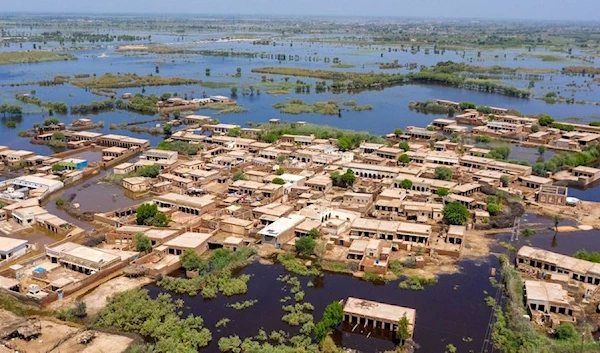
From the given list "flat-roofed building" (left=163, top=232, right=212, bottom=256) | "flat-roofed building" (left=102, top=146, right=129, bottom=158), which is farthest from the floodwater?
"flat-roofed building" (left=102, top=146, right=129, bottom=158)

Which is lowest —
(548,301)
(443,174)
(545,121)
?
(548,301)

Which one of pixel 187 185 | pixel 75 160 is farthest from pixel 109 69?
pixel 187 185

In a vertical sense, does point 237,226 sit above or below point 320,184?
below

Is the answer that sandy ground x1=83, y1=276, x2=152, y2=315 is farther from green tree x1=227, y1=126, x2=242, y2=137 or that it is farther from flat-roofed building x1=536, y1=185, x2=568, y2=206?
green tree x1=227, y1=126, x2=242, y2=137

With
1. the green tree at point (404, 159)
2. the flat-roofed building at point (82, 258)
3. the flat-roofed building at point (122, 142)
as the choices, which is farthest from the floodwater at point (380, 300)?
the flat-roofed building at point (122, 142)

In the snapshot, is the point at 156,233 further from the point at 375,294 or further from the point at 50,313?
the point at 375,294

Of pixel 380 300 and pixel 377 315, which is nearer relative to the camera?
pixel 377 315

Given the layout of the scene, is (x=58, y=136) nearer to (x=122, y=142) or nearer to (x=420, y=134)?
(x=122, y=142)

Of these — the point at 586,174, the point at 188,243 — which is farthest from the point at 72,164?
the point at 586,174
